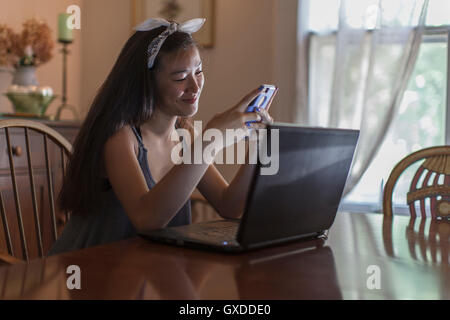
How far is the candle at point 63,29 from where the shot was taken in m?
2.85

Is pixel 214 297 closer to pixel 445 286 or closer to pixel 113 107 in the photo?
pixel 445 286

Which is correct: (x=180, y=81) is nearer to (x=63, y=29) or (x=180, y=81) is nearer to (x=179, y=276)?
(x=179, y=276)

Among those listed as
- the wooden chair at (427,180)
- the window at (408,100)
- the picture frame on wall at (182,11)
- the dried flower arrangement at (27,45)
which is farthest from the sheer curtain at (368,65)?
the dried flower arrangement at (27,45)

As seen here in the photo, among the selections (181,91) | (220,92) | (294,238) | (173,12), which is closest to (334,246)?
(294,238)

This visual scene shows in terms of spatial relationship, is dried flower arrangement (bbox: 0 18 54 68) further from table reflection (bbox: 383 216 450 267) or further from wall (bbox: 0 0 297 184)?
table reflection (bbox: 383 216 450 267)

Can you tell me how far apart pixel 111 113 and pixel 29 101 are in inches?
56.1

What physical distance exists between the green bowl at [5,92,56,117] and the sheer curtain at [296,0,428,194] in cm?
127

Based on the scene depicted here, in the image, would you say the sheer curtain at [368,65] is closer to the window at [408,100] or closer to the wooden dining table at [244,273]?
the window at [408,100]

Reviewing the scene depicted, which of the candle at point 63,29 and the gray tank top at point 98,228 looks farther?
the candle at point 63,29

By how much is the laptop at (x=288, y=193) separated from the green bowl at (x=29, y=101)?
69.7 inches

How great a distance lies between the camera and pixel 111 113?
4.15ft

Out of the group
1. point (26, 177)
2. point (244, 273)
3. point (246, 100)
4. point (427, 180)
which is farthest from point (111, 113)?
point (26, 177)

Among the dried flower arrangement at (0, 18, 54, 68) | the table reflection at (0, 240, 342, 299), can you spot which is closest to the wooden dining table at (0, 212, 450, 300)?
the table reflection at (0, 240, 342, 299)

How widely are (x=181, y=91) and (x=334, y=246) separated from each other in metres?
0.53
